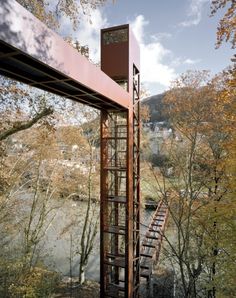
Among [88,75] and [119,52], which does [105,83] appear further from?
[119,52]

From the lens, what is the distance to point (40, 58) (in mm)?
2789

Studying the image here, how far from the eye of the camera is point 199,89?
9469mm

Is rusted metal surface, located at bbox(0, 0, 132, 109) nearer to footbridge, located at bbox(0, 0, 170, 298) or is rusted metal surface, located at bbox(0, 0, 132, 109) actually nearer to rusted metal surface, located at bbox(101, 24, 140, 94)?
footbridge, located at bbox(0, 0, 170, 298)

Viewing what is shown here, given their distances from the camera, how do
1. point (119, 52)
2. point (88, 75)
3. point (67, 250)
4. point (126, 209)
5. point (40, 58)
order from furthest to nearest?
point (67, 250)
point (126, 209)
point (119, 52)
point (88, 75)
point (40, 58)

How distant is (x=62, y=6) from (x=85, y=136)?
7.31m

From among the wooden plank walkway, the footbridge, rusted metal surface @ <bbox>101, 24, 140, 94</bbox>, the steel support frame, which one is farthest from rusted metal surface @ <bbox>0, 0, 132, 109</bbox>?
the wooden plank walkway

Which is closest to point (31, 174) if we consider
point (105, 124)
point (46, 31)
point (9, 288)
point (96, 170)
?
point (96, 170)

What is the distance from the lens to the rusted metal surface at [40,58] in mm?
2338

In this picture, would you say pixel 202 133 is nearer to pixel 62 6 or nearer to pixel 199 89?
pixel 199 89

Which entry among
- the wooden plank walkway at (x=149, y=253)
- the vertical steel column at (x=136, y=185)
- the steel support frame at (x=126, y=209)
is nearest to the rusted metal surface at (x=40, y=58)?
the steel support frame at (x=126, y=209)

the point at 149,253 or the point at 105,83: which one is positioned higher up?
the point at 105,83

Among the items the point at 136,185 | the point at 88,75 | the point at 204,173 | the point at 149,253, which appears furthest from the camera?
the point at 149,253

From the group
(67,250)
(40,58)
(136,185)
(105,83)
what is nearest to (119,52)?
(105,83)

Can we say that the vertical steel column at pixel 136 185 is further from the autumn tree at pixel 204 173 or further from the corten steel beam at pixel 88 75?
the autumn tree at pixel 204 173
